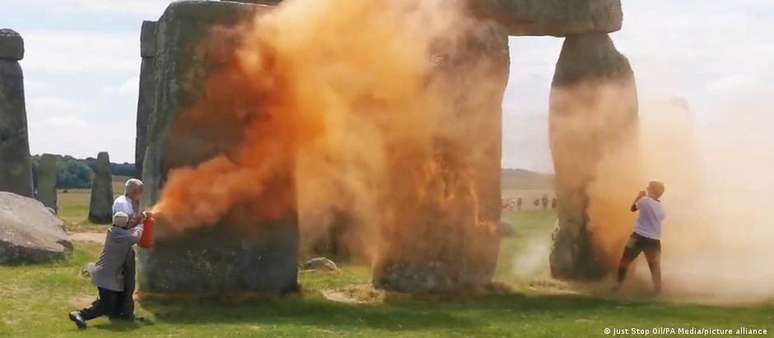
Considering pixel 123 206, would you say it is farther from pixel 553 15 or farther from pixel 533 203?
pixel 533 203

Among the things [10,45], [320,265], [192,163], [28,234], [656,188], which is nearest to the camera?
[192,163]

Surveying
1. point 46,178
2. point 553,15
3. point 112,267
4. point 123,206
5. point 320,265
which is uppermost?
point 553,15

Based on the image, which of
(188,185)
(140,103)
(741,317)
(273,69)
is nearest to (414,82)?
(273,69)

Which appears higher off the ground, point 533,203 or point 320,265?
point 533,203

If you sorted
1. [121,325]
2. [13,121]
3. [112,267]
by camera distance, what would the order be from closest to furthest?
[121,325] < [112,267] < [13,121]

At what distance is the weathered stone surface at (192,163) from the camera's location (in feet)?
53.4

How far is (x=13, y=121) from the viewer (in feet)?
103

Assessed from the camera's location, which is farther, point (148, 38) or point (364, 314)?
point (148, 38)

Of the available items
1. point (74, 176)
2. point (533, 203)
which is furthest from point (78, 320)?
point (74, 176)

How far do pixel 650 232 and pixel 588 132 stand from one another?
8.81 feet

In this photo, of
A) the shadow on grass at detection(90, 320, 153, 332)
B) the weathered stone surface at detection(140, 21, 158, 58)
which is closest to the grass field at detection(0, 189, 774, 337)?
the shadow on grass at detection(90, 320, 153, 332)

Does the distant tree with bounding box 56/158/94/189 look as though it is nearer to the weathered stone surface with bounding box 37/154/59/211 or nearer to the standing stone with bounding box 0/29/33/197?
the weathered stone surface with bounding box 37/154/59/211

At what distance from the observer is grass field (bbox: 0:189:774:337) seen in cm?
1415

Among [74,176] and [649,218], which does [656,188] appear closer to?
[649,218]
